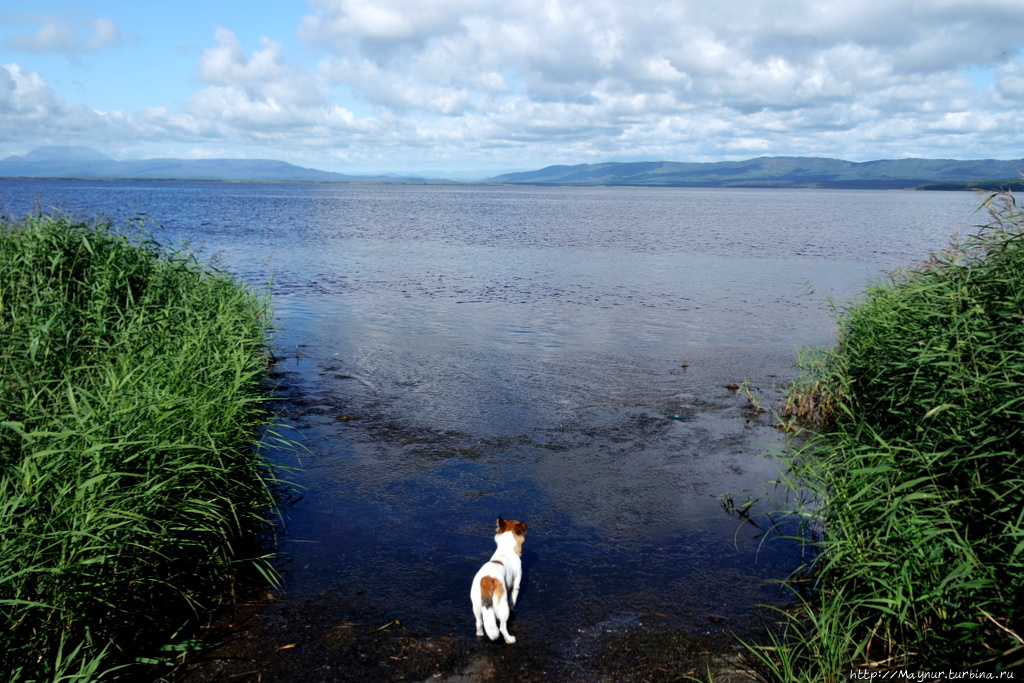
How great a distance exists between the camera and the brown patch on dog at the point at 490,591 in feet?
17.9

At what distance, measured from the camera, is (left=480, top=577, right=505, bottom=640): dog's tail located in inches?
215

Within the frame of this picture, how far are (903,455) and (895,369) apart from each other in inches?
66.1

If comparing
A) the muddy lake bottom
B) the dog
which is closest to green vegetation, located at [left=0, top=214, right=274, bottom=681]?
the muddy lake bottom

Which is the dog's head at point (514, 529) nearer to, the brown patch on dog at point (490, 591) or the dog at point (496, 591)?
the dog at point (496, 591)

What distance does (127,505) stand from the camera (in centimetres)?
575

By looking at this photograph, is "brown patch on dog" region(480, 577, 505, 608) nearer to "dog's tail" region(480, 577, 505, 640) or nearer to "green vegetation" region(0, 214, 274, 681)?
"dog's tail" region(480, 577, 505, 640)

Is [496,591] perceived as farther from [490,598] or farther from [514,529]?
[514,529]

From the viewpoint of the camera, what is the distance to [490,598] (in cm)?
549

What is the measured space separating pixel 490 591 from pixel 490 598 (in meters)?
0.06

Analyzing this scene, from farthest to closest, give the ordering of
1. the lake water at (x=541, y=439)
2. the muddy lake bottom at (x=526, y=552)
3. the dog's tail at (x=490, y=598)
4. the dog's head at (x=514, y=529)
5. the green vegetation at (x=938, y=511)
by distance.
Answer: the lake water at (x=541, y=439), the dog's head at (x=514, y=529), the muddy lake bottom at (x=526, y=552), the dog's tail at (x=490, y=598), the green vegetation at (x=938, y=511)

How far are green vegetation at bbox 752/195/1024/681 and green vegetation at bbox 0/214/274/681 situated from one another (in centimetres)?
497

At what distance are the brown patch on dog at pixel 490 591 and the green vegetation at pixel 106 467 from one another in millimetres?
2431

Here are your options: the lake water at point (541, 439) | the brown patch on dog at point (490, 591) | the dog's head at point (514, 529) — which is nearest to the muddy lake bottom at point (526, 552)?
the lake water at point (541, 439)

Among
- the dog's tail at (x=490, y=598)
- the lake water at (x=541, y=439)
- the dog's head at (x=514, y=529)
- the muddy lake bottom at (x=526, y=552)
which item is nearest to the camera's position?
the dog's tail at (x=490, y=598)
